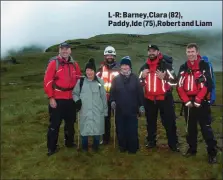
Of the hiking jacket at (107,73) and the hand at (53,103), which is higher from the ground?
the hiking jacket at (107,73)

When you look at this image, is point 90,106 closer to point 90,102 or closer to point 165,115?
point 90,102

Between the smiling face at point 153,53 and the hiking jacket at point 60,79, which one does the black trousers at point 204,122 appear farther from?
the hiking jacket at point 60,79

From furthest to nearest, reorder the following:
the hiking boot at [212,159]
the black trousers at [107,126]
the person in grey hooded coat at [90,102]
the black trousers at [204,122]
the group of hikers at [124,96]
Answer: the black trousers at [107,126] → the person in grey hooded coat at [90,102] → the group of hikers at [124,96] → the hiking boot at [212,159] → the black trousers at [204,122]

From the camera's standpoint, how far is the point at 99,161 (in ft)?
40.7

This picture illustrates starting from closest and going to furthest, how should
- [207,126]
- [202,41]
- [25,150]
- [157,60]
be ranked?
[207,126] → [157,60] → [25,150] → [202,41]

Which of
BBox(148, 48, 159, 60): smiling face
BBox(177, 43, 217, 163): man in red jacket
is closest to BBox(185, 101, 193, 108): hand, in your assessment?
BBox(177, 43, 217, 163): man in red jacket

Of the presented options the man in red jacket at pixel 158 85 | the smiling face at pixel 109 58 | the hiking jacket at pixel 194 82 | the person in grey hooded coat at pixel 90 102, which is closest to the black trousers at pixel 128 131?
the person in grey hooded coat at pixel 90 102

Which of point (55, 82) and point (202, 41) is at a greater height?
point (202, 41)

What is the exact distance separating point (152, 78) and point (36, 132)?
10.4 m

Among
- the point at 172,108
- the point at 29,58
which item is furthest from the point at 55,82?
the point at 29,58

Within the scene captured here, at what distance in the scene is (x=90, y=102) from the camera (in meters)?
12.5

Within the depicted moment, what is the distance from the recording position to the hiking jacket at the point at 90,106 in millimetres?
12492

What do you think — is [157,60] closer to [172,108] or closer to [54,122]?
[172,108]

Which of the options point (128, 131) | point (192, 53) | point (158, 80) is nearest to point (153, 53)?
point (158, 80)
